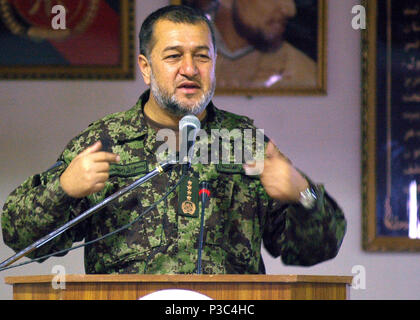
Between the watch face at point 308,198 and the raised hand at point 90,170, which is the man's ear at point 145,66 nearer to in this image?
the raised hand at point 90,170

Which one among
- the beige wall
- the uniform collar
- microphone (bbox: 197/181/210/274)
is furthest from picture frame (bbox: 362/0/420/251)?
microphone (bbox: 197/181/210/274)

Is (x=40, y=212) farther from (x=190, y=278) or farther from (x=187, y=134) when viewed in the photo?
(x=190, y=278)

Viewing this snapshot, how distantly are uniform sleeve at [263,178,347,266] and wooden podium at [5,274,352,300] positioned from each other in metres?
0.49

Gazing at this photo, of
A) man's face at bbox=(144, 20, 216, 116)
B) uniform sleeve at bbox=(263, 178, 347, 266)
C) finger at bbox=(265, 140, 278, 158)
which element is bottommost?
uniform sleeve at bbox=(263, 178, 347, 266)

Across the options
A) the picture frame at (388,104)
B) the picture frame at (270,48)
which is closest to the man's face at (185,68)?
the picture frame at (270,48)

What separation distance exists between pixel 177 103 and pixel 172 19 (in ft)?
0.93

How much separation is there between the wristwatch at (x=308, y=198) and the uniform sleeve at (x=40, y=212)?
67 centimetres

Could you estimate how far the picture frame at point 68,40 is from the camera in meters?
3.96

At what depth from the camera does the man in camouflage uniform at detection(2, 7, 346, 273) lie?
246cm

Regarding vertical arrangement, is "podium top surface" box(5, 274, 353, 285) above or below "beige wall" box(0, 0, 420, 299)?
→ below

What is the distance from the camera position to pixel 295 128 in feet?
13.0

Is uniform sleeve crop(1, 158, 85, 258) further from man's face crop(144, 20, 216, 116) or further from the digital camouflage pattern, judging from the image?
man's face crop(144, 20, 216, 116)

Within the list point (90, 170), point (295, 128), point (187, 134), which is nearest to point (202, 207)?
point (187, 134)
